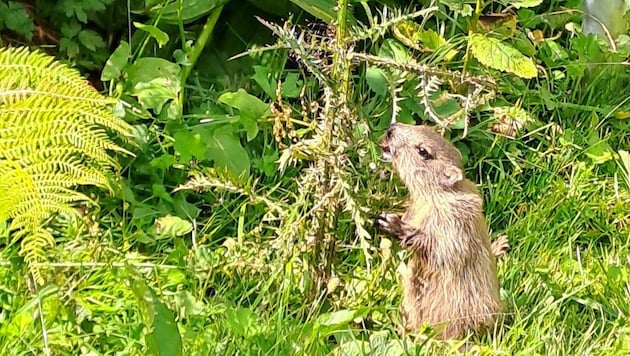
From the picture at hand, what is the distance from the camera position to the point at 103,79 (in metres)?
3.04

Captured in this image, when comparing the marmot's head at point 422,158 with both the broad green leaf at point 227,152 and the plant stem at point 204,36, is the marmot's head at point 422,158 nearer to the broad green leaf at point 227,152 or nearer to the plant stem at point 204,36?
the broad green leaf at point 227,152

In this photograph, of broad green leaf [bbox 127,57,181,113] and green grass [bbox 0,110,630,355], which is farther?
broad green leaf [bbox 127,57,181,113]

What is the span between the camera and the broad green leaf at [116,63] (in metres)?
3.05

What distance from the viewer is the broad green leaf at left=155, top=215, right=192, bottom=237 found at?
9.09 feet

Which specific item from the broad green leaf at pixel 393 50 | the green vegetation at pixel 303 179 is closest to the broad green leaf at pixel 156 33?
the green vegetation at pixel 303 179

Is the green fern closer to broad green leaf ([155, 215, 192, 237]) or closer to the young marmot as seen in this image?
broad green leaf ([155, 215, 192, 237])

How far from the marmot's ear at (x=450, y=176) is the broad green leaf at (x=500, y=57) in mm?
504

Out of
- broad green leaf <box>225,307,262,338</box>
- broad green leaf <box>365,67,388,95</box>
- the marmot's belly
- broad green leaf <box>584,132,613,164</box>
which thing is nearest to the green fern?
broad green leaf <box>225,307,262,338</box>

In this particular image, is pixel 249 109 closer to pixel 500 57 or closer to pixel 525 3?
pixel 500 57

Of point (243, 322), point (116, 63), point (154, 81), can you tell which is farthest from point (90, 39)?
point (243, 322)

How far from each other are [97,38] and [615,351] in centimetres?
173

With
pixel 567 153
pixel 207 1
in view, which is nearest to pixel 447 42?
pixel 567 153

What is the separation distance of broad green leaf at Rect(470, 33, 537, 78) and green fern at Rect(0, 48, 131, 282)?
1.06 metres

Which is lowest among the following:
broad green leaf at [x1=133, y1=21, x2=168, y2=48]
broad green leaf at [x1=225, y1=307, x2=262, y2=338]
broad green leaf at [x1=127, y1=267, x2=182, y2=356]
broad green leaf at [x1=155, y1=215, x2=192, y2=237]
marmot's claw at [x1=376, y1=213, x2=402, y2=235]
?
broad green leaf at [x1=155, y1=215, x2=192, y2=237]
